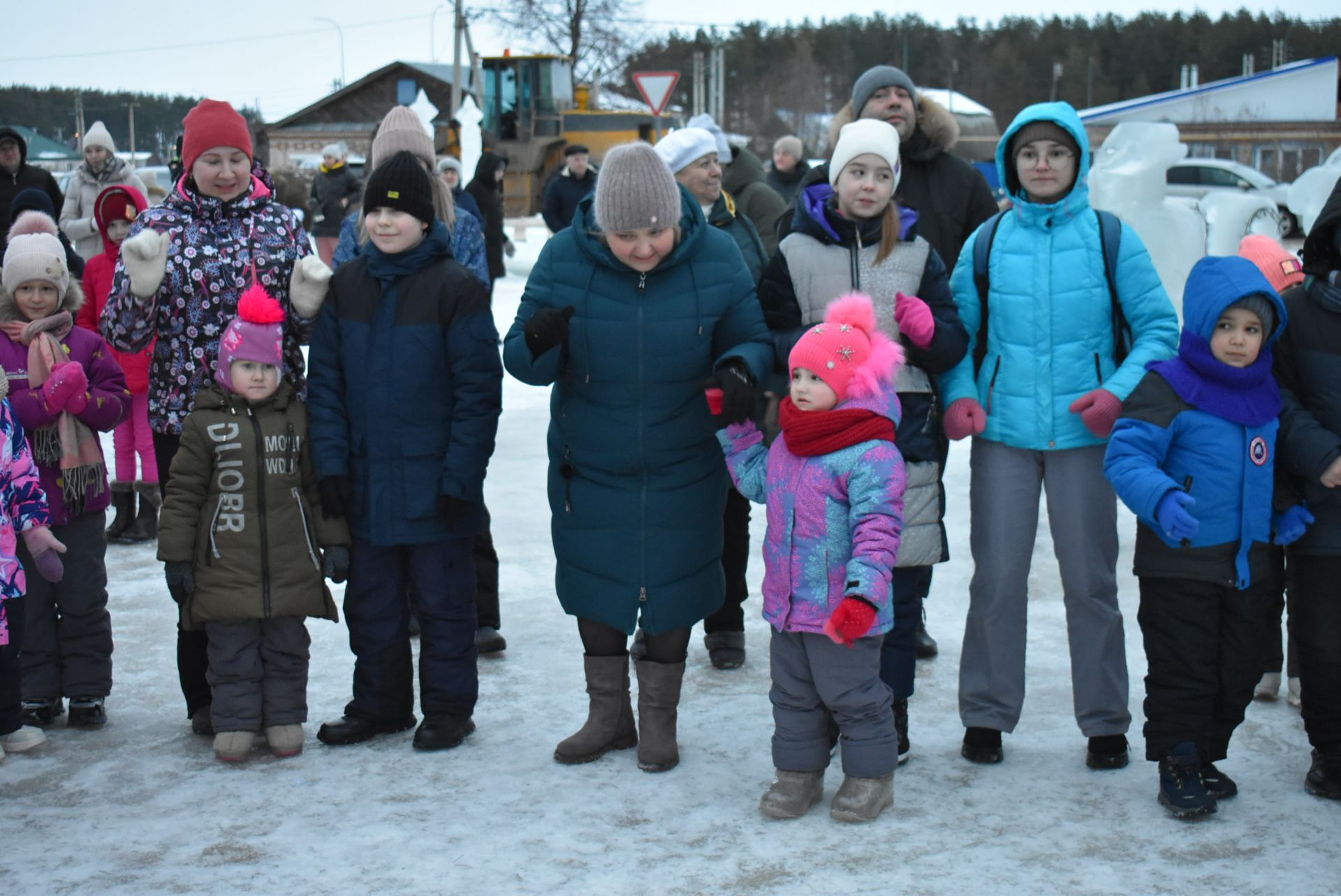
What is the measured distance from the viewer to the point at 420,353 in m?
3.91

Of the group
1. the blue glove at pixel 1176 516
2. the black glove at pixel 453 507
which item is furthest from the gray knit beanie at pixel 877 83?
the black glove at pixel 453 507

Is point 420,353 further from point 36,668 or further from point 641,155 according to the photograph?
point 36,668

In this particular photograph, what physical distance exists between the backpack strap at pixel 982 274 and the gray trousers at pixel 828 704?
3.07 feet

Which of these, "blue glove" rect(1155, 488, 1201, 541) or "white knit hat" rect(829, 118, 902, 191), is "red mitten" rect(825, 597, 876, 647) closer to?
"blue glove" rect(1155, 488, 1201, 541)

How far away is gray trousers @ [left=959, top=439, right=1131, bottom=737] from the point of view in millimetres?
3803

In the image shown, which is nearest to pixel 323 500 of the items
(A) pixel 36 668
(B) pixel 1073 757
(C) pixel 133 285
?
(C) pixel 133 285

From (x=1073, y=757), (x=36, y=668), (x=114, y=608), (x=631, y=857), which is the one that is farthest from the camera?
(x=114, y=608)

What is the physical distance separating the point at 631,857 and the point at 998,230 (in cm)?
198

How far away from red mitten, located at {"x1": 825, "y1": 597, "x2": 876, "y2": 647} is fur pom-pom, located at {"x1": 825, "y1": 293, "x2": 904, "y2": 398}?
0.53 metres

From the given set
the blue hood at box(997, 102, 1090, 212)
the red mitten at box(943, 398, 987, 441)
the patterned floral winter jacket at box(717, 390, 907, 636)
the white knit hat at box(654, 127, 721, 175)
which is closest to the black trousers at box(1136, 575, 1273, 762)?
the red mitten at box(943, 398, 987, 441)

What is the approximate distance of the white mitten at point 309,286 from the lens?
13.1ft

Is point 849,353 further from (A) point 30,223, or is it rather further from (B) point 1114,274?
(A) point 30,223

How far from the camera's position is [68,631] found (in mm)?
4250

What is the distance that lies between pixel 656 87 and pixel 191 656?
11293 millimetres
